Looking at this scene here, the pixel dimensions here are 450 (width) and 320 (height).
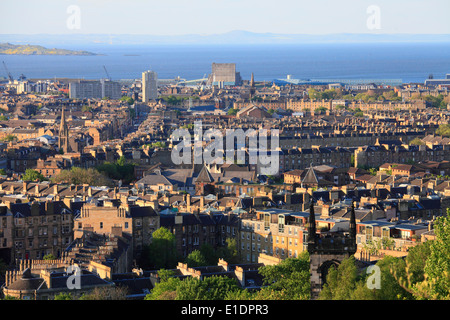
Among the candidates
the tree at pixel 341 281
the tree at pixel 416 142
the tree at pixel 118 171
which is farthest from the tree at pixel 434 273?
the tree at pixel 416 142

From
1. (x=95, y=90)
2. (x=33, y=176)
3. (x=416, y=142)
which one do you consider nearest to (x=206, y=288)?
(x=33, y=176)

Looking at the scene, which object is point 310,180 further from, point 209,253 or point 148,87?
point 148,87

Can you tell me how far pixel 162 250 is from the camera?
133ft

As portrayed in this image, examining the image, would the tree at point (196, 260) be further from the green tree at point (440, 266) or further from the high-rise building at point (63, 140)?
the high-rise building at point (63, 140)

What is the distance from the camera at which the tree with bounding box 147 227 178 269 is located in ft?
130

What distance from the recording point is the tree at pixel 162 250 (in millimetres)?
39531

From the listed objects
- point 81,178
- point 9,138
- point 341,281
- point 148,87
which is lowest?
point 148,87

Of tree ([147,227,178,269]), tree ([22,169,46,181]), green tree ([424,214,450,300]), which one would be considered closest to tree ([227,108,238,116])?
tree ([22,169,46,181])

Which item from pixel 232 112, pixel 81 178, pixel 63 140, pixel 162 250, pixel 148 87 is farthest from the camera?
pixel 148 87

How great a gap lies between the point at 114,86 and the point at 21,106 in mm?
45300

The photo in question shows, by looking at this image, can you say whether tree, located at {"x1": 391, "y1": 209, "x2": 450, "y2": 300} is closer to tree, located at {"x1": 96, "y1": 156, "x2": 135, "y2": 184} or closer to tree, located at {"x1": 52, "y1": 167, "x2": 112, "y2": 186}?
tree, located at {"x1": 52, "y1": 167, "x2": 112, "y2": 186}
